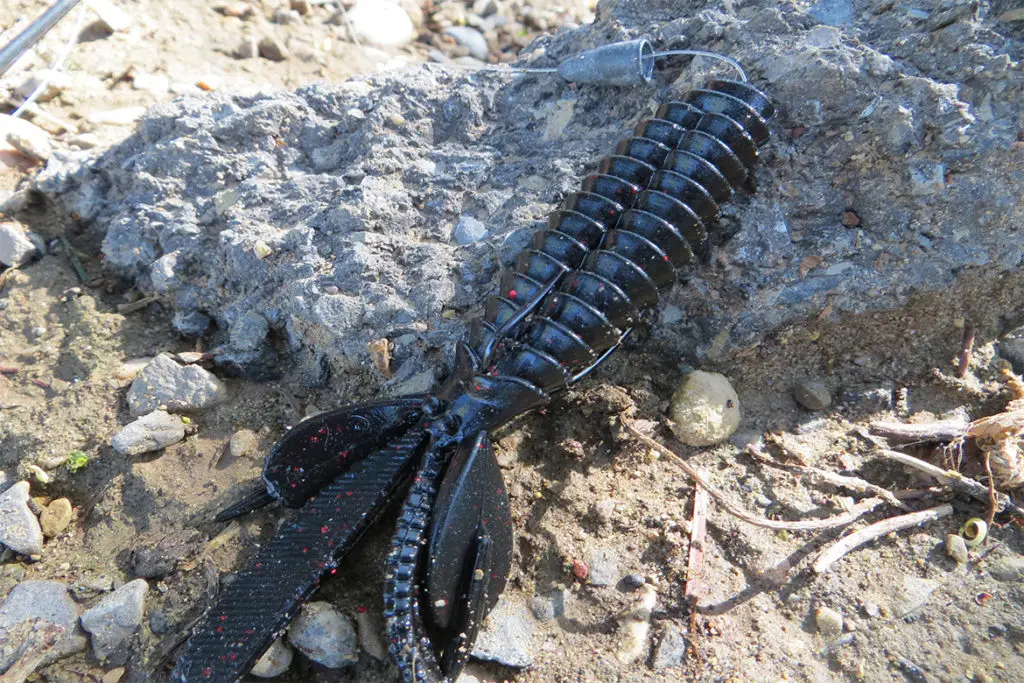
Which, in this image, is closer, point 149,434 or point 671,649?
point 671,649

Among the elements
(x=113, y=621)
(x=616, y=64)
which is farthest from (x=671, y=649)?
(x=616, y=64)

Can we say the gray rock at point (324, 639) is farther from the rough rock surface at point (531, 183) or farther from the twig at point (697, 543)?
the twig at point (697, 543)

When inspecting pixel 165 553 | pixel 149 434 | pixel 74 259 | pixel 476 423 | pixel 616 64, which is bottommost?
pixel 165 553

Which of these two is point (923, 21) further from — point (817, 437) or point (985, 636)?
point (985, 636)

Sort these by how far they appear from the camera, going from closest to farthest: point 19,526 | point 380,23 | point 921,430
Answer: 1. point 19,526
2. point 921,430
3. point 380,23

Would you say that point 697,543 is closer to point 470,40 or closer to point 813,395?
point 813,395

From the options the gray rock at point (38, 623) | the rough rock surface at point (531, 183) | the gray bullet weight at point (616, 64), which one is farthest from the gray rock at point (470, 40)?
the gray rock at point (38, 623)

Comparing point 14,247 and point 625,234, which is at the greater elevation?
point 625,234

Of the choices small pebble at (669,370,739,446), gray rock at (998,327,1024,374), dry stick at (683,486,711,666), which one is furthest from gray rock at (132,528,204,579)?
gray rock at (998,327,1024,374)
